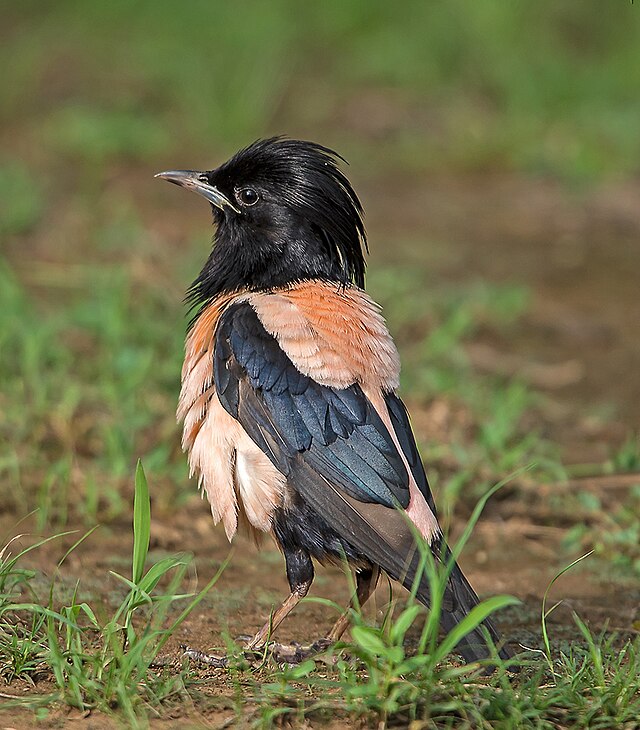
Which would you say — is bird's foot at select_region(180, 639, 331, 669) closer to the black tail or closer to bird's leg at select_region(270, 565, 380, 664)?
bird's leg at select_region(270, 565, 380, 664)

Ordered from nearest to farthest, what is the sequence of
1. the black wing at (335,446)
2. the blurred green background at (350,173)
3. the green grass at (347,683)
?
the green grass at (347,683)
the black wing at (335,446)
the blurred green background at (350,173)

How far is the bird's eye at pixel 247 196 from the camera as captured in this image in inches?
200

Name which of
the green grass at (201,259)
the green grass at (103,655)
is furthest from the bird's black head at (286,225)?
the green grass at (103,655)

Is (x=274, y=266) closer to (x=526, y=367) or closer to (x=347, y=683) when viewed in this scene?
(x=347, y=683)

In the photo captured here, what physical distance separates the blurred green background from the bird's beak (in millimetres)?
1286

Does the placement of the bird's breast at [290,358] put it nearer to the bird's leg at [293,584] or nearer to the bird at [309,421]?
the bird at [309,421]

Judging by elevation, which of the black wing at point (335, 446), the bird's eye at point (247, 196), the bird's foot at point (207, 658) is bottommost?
the bird's foot at point (207, 658)

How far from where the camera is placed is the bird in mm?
4137

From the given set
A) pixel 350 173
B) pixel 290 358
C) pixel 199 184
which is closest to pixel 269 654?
pixel 290 358

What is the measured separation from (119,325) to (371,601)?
8.27ft

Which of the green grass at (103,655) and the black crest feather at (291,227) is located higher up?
the black crest feather at (291,227)

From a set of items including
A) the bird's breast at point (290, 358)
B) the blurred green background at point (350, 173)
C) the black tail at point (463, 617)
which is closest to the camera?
the black tail at point (463, 617)

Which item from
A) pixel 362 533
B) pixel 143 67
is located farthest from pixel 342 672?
pixel 143 67

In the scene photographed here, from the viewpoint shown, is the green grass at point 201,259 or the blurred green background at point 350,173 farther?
the blurred green background at point 350,173
